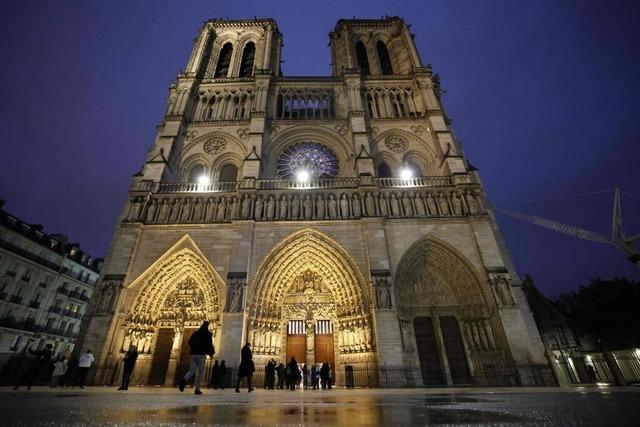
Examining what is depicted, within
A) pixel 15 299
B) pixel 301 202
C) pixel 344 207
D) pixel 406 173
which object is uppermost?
pixel 406 173

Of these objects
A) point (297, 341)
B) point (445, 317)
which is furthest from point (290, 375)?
point (445, 317)

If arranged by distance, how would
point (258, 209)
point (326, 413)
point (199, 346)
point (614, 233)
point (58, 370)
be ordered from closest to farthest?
point (326, 413)
point (199, 346)
point (58, 370)
point (258, 209)
point (614, 233)

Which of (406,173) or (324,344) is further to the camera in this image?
(406,173)

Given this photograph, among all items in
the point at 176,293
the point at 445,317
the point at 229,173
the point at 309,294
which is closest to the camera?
the point at 445,317

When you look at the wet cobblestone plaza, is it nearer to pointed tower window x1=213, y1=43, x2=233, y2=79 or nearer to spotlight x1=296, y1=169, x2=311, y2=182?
spotlight x1=296, y1=169, x2=311, y2=182

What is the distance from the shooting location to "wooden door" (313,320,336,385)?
11.6 meters

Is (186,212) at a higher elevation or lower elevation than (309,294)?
higher

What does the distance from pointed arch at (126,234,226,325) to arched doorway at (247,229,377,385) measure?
1.68 meters

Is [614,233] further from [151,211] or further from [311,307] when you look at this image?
[151,211]

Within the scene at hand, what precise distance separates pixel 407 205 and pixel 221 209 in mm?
8224

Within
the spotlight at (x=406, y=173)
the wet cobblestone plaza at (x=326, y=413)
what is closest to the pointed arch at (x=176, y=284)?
the wet cobblestone plaza at (x=326, y=413)

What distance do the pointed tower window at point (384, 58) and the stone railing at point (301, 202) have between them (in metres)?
11.3

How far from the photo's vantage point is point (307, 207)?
41.9 feet

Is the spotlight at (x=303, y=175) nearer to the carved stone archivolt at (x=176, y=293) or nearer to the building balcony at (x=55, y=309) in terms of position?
the carved stone archivolt at (x=176, y=293)
